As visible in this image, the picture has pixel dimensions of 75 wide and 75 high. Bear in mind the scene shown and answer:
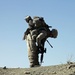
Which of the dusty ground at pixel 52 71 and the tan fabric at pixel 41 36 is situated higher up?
the tan fabric at pixel 41 36

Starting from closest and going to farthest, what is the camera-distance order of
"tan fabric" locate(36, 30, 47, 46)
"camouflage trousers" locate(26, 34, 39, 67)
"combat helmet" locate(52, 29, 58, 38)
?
"tan fabric" locate(36, 30, 47, 46) < "camouflage trousers" locate(26, 34, 39, 67) < "combat helmet" locate(52, 29, 58, 38)

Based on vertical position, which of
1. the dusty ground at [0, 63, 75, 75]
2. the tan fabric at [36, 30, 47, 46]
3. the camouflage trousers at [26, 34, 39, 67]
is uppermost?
the tan fabric at [36, 30, 47, 46]

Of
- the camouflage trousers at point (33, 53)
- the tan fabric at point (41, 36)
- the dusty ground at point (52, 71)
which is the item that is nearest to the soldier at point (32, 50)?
the camouflage trousers at point (33, 53)

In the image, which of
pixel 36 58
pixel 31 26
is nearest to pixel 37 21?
pixel 31 26

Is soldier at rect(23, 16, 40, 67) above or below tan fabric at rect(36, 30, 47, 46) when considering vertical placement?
below

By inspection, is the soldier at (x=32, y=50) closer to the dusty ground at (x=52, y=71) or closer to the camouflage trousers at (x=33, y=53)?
the camouflage trousers at (x=33, y=53)

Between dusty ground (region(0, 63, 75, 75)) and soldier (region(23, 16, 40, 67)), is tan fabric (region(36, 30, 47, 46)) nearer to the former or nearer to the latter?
soldier (region(23, 16, 40, 67))

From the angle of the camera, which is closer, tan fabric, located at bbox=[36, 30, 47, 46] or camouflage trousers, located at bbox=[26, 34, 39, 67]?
tan fabric, located at bbox=[36, 30, 47, 46]

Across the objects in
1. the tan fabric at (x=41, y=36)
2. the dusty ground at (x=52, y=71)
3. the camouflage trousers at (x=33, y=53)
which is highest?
the tan fabric at (x=41, y=36)

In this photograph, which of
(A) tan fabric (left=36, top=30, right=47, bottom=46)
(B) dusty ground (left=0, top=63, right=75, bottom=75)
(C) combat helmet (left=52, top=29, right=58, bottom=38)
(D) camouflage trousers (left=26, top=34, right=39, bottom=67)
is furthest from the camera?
(C) combat helmet (left=52, top=29, right=58, bottom=38)

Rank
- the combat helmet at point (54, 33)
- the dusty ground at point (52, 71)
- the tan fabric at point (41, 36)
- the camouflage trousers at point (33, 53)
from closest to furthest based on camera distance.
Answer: the dusty ground at point (52, 71)
the tan fabric at point (41, 36)
the camouflage trousers at point (33, 53)
the combat helmet at point (54, 33)

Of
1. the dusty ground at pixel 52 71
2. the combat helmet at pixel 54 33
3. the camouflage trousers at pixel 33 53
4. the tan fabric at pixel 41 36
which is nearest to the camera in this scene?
the dusty ground at pixel 52 71

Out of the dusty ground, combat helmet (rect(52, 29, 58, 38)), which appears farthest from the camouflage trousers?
the dusty ground

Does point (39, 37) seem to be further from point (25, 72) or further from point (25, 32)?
point (25, 72)
